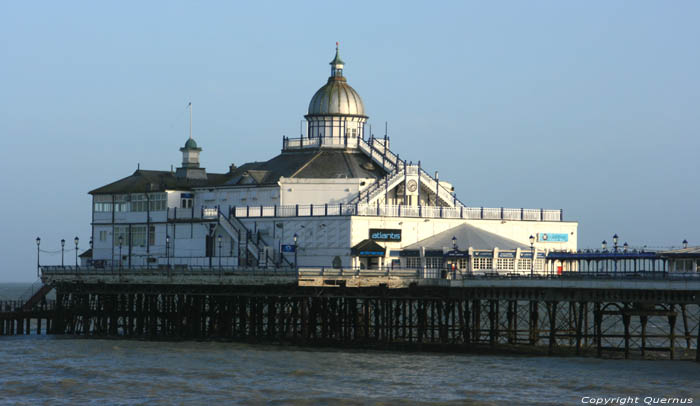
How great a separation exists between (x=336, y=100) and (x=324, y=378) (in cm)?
4817

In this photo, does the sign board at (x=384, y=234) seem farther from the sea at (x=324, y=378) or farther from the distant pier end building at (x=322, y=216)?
the sea at (x=324, y=378)

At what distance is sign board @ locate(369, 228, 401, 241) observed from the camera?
9762 centimetres

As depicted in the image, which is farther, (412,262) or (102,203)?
(102,203)

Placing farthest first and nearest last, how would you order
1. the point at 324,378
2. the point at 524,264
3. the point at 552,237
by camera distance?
the point at 552,237
the point at 524,264
the point at 324,378

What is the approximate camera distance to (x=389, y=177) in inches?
4198

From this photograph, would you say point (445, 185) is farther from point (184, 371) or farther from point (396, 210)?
point (184, 371)

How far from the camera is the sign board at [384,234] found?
320 ft

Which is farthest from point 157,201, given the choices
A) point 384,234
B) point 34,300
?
point 384,234

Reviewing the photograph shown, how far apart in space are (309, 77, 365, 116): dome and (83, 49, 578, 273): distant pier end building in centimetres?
11

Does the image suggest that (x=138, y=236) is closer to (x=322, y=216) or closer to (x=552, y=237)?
(x=322, y=216)

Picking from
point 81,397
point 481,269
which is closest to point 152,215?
point 481,269

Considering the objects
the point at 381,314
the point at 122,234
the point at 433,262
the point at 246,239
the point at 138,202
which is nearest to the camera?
the point at 381,314

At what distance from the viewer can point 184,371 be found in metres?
72.9

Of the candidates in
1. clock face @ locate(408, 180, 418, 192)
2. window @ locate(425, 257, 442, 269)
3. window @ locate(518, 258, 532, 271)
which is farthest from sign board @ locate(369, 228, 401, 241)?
window @ locate(518, 258, 532, 271)
